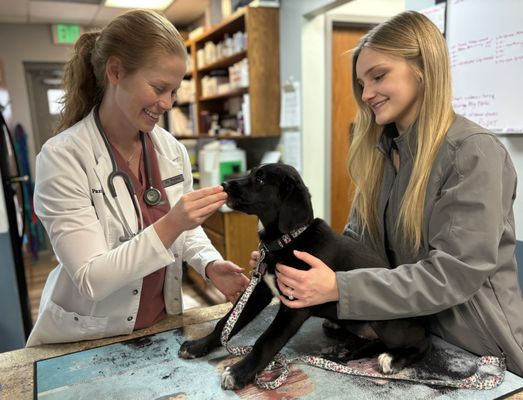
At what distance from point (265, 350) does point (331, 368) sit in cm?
16

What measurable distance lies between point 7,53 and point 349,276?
5.75 metres

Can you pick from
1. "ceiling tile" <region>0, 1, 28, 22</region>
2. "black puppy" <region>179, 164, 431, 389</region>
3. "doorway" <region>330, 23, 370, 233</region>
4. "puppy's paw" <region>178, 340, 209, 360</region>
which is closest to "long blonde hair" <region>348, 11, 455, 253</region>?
"black puppy" <region>179, 164, 431, 389</region>

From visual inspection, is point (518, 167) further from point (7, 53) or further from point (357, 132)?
point (7, 53)

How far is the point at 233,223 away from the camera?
3404 millimetres

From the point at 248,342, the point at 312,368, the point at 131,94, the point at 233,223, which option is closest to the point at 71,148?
the point at 131,94

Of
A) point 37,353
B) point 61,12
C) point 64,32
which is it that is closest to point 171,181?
point 37,353

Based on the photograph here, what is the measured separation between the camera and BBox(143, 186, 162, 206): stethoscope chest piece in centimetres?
125

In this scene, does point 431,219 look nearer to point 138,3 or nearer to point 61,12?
point 138,3

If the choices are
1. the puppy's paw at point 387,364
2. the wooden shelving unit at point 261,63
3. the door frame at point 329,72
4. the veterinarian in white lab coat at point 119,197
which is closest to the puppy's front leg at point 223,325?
the veterinarian in white lab coat at point 119,197

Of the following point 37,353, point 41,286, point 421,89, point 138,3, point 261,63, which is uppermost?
point 138,3

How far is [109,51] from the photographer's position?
1151 millimetres

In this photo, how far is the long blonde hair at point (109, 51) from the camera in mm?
1117

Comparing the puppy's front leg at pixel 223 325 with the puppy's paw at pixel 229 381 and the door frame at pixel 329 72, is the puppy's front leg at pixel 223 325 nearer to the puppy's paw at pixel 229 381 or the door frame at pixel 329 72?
the puppy's paw at pixel 229 381

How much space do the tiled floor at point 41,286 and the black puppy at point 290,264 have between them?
2.47m
